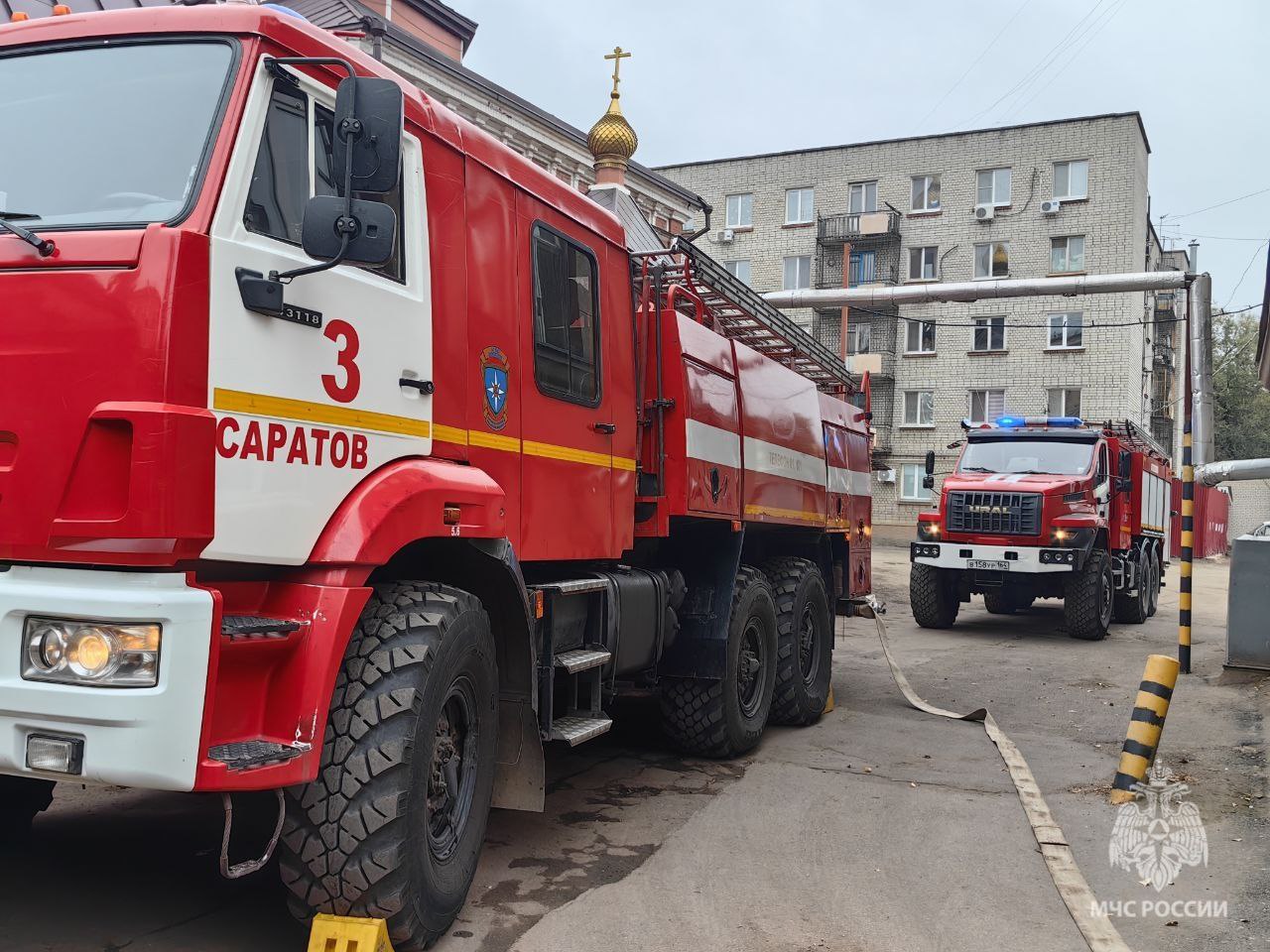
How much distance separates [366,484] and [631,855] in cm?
238

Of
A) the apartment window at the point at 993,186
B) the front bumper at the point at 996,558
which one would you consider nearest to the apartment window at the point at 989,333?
the apartment window at the point at 993,186

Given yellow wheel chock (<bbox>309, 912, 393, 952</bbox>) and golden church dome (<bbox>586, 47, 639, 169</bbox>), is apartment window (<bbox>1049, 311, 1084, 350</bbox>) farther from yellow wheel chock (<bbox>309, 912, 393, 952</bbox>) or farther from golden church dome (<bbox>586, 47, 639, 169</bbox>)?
yellow wheel chock (<bbox>309, 912, 393, 952</bbox>)

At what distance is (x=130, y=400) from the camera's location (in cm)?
320

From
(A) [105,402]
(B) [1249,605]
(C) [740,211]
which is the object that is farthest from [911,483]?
(A) [105,402]

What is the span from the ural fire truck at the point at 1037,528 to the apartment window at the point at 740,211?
28.0 m

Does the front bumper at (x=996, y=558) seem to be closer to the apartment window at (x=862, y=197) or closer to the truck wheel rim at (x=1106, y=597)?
the truck wheel rim at (x=1106, y=597)

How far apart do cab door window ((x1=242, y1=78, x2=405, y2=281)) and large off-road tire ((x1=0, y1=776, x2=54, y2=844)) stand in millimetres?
2626

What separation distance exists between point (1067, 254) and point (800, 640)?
35112 millimetres

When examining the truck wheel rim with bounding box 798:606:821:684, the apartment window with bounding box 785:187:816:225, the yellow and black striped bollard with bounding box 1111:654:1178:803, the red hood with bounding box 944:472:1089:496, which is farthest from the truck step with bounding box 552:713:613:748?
the apartment window with bounding box 785:187:816:225

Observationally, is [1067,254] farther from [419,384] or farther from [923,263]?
[419,384]

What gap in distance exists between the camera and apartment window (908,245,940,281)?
42156mm

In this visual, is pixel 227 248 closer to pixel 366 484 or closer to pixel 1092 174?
pixel 366 484

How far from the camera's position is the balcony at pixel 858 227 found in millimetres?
41875

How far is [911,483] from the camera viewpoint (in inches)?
1633
